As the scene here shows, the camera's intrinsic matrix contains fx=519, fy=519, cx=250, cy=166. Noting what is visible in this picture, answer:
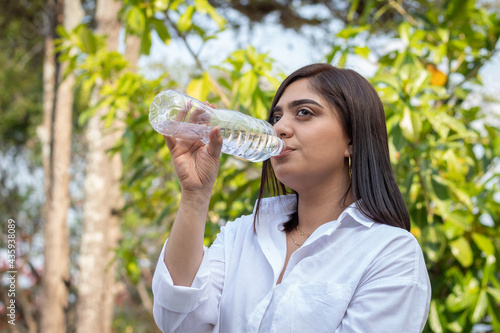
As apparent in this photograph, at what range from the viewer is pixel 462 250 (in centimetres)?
229

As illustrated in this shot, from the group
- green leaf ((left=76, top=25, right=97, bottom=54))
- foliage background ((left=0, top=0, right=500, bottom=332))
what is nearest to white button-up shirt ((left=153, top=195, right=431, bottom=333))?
foliage background ((left=0, top=0, right=500, bottom=332))

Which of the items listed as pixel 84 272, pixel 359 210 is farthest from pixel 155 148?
pixel 84 272

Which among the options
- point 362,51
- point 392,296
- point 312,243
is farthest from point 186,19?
point 392,296

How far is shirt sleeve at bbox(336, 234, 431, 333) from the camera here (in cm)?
102

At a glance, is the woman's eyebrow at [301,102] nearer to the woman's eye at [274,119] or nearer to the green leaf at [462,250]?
the woman's eye at [274,119]

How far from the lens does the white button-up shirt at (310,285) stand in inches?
40.9

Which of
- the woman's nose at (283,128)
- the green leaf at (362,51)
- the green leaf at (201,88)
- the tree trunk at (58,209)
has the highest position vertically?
the woman's nose at (283,128)

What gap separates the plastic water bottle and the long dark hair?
0.17 m

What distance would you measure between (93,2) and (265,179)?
6.54 m

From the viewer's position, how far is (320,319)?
3.49ft

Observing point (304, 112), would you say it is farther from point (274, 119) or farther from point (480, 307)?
point (480, 307)

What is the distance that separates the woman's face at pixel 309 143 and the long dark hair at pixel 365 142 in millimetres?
28

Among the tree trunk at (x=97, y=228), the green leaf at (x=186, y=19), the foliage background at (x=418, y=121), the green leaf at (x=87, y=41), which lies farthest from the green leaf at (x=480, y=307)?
the tree trunk at (x=97, y=228)

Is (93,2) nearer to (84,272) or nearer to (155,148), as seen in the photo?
(84,272)
